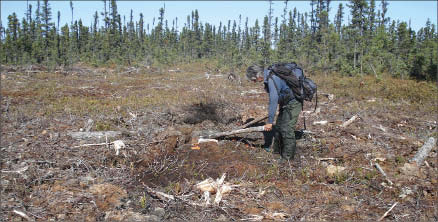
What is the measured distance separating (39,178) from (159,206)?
1725 mm

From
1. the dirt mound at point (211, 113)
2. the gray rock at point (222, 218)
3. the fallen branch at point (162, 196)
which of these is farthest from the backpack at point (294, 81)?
the dirt mound at point (211, 113)

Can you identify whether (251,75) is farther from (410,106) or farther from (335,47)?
(335,47)

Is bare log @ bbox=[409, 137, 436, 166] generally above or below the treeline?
below

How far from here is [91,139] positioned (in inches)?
225

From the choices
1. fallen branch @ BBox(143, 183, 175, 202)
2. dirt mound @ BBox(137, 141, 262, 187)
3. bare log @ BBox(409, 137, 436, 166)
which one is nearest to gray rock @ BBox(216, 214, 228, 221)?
fallen branch @ BBox(143, 183, 175, 202)

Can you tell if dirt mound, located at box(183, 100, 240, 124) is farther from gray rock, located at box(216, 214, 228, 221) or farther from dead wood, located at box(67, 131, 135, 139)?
gray rock, located at box(216, 214, 228, 221)

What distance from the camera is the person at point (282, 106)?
480 centimetres

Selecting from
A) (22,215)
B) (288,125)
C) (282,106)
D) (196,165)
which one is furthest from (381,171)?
(22,215)

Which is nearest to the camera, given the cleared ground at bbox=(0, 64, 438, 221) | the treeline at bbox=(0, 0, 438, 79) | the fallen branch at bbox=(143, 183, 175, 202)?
the cleared ground at bbox=(0, 64, 438, 221)

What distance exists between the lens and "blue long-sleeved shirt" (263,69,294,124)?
4.76 meters

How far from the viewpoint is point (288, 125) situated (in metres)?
4.99

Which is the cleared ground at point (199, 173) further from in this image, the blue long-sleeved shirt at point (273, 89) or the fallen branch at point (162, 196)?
the blue long-sleeved shirt at point (273, 89)

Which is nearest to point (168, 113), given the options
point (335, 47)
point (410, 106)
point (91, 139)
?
point (91, 139)

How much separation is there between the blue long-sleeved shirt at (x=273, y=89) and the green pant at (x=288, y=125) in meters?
0.31
